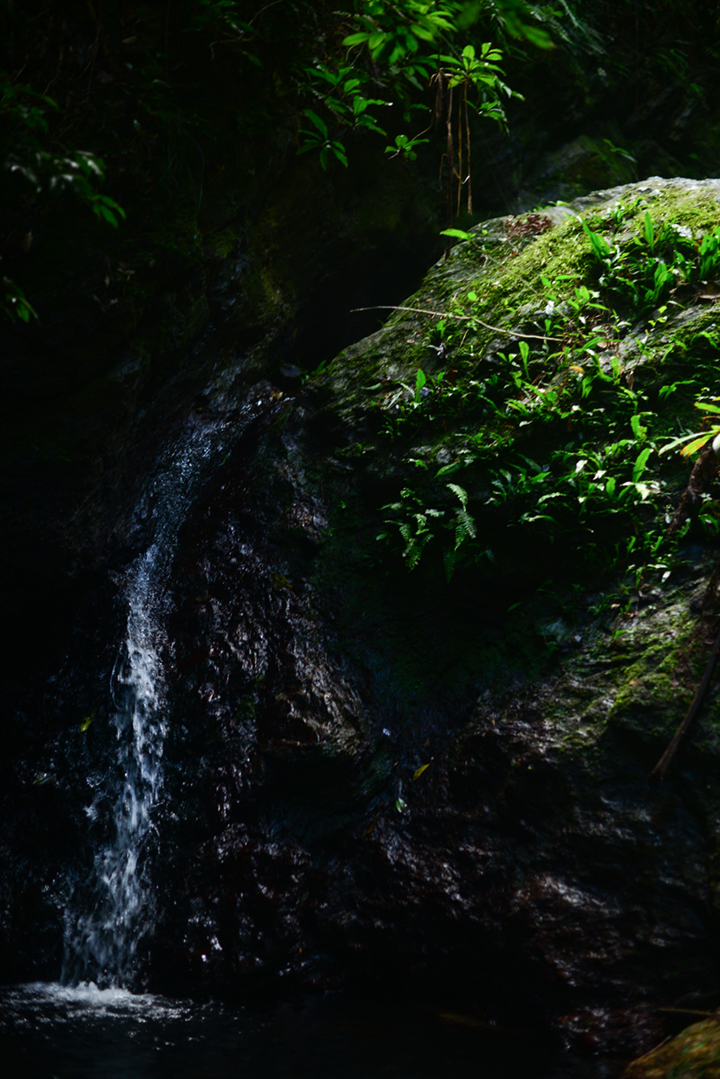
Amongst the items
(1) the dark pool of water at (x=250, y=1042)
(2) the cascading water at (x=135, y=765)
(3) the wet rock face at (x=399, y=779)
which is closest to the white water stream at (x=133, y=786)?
(2) the cascading water at (x=135, y=765)

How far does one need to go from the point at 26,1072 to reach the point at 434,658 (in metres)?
3.19

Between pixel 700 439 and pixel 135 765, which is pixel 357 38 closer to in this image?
pixel 700 439

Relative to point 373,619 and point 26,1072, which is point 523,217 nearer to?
point 373,619

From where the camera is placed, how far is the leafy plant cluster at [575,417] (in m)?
4.23

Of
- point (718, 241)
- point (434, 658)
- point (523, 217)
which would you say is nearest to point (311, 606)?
point (434, 658)

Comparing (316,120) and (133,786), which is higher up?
(316,120)

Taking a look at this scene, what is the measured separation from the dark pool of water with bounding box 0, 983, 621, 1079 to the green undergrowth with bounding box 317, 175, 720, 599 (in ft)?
8.92

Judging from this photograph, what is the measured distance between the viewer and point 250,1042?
3.20m

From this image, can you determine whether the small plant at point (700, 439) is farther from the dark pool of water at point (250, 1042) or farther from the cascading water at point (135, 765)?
the cascading water at point (135, 765)

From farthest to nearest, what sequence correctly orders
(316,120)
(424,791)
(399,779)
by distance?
(316,120)
(399,779)
(424,791)

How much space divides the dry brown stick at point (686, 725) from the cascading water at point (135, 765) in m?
3.27

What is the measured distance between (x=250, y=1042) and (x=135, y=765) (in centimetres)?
196

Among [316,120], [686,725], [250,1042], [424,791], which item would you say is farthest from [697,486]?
[250,1042]

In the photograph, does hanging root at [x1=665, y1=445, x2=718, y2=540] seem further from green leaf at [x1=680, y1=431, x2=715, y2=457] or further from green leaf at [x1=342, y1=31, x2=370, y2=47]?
green leaf at [x1=342, y1=31, x2=370, y2=47]
